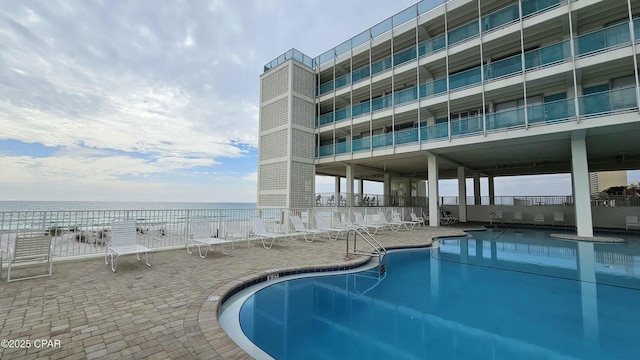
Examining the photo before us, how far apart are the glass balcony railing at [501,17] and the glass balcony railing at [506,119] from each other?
15.2ft

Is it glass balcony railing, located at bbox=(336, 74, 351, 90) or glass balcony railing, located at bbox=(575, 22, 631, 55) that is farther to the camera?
glass balcony railing, located at bbox=(336, 74, 351, 90)

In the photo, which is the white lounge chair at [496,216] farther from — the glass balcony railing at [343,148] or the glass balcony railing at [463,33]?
the glass balcony railing at [463,33]

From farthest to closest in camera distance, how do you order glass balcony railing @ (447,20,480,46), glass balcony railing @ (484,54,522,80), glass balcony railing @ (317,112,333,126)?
glass balcony railing @ (317,112,333,126)
glass balcony railing @ (447,20,480,46)
glass balcony railing @ (484,54,522,80)

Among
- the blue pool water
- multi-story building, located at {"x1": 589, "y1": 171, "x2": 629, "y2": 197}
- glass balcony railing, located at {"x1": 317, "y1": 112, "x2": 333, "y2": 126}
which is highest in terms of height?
glass balcony railing, located at {"x1": 317, "y1": 112, "x2": 333, "y2": 126}

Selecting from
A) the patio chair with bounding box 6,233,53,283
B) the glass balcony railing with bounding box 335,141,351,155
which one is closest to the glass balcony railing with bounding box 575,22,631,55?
the glass balcony railing with bounding box 335,141,351,155

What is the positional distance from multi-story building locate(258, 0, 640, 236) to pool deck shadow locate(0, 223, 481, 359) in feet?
38.2

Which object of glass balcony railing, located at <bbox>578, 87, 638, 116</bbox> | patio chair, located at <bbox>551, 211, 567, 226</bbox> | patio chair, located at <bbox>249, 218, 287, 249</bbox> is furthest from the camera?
patio chair, located at <bbox>551, 211, 567, 226</bbox>

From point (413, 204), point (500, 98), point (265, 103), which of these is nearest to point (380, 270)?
point (500, 98)

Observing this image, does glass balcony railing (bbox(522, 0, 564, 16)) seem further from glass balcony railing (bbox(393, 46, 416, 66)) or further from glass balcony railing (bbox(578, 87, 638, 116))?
glass balcony railing (bbox(393, 46, 416, 66))

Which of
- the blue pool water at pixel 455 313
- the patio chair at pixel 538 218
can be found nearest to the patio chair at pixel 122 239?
the blue pool water at pixel 455 313

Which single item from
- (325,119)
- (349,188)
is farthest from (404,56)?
(349,188)

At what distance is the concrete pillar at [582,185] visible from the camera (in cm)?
1147

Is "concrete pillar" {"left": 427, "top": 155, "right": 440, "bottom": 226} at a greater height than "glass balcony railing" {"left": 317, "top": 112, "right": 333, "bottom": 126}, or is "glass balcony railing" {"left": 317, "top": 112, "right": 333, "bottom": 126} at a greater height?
"glass balcony railing" {"left": 317, "top": 112, "right": 333, "bottom": 126}

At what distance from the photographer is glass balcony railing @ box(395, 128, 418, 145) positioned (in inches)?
607
